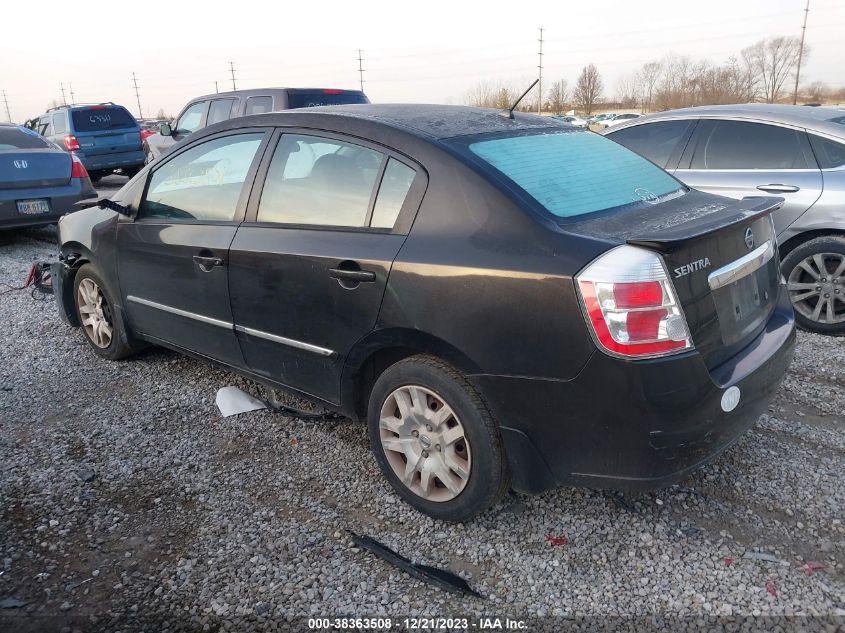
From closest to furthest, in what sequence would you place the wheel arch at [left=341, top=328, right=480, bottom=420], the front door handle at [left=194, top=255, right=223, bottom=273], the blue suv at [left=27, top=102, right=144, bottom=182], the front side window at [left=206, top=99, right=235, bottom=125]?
the wheel arch at [left=341, top=328, right=480, bottom=420]
the front door handle at [left=194, top=255, right=223, bottom=273]
the front side window at [left=206, top=99, right=235, bottom=125]
the blue suv at [left=27, top=102, right=144, bottom=182]

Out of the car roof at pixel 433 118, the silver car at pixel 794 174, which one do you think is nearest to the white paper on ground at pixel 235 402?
the car roof at pixel 433 118

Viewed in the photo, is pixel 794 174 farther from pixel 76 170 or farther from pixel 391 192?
pixel 76 170

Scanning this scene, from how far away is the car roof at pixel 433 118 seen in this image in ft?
9.79

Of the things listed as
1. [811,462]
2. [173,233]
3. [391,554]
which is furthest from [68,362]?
[811,462]

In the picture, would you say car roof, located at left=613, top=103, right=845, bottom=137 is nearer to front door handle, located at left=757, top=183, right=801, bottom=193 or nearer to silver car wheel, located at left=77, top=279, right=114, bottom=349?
front door handle, located at left=757, top=183, right=801, bottom=193

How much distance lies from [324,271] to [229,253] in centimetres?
72

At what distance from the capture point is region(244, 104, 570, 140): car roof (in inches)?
117

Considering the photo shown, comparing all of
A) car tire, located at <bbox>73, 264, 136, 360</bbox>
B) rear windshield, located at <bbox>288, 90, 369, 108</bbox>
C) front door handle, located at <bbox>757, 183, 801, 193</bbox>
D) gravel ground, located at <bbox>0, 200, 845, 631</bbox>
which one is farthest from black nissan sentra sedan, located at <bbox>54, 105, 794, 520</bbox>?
rear windshield, located at <bbox>288, 90, 369, 108</bbox>

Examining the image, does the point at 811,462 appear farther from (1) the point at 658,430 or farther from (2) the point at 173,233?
(2) the point at 173,233

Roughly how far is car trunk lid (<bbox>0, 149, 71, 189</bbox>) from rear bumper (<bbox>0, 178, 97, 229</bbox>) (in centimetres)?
7

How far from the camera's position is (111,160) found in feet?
50.6

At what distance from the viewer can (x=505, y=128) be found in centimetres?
322

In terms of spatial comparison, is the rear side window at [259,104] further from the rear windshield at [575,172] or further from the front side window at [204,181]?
the rear windshield at [575,172]

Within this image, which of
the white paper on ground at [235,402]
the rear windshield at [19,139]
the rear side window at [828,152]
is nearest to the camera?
the white paper on ground at [235,402]
